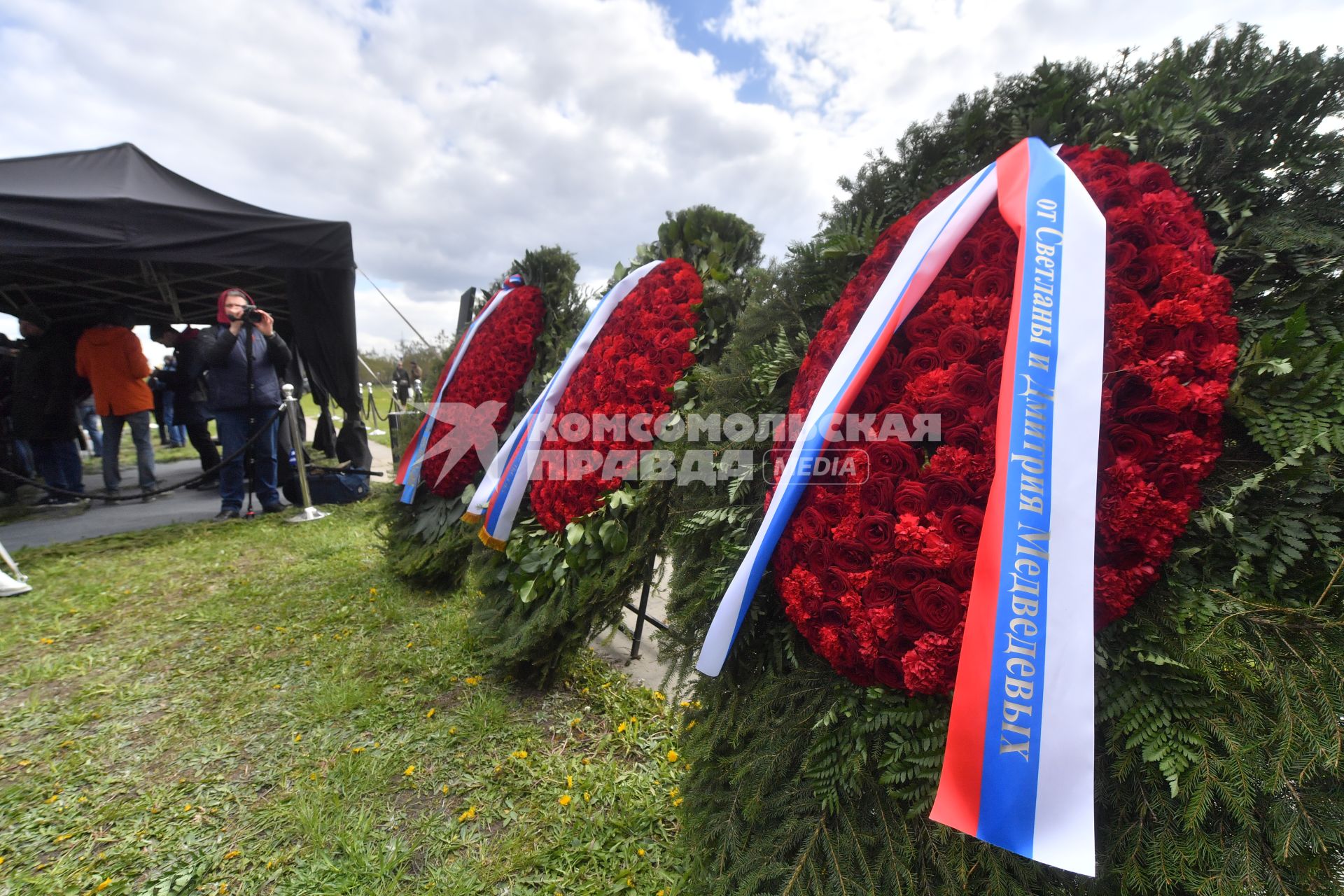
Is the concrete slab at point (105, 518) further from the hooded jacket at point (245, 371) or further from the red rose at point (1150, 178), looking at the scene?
the red rose at point (1150, 178)

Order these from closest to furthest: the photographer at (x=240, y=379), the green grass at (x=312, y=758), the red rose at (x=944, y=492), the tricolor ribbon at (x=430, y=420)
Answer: the red rose at (x=944, y=492) < the green grass at (x=312, y=758) < the tricolor ribbon at (x=430, y=420) < the photographer at (x=240, y=379)

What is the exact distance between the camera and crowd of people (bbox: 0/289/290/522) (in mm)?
5512

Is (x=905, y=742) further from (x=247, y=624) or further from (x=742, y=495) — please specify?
(x=247, y=624)

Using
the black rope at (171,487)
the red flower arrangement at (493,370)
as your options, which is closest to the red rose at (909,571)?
the red flower arrangement at (493,370)

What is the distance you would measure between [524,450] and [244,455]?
5307 millimetres

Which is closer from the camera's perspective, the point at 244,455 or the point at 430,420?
the point at 430,420

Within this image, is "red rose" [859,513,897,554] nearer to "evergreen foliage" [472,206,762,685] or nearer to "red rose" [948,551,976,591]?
"red rose" [948,551,976,591]

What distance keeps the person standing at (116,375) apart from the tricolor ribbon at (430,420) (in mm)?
3972

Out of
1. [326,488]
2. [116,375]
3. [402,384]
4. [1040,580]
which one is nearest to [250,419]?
[326,488]

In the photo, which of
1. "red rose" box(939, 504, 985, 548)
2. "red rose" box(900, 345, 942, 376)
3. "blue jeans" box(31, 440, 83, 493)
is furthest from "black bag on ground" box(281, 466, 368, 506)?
"red rose" box(939, 504, 985, 548)

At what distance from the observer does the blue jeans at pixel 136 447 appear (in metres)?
6.27

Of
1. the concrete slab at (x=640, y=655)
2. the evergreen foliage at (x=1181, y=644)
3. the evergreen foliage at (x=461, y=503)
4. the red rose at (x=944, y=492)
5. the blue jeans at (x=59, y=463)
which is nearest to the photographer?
the evergreen foliage at (x=1181, y=644)

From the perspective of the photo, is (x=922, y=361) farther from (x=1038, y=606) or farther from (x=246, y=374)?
(x=246, y=374)

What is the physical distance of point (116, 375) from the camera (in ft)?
19.9
